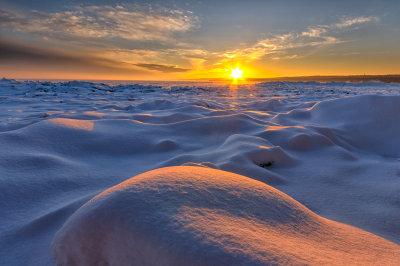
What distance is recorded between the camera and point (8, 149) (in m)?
1.48

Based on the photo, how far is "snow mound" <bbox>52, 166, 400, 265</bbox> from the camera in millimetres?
499

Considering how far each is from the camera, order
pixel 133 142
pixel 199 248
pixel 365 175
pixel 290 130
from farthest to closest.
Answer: pixel 290 130 < pixel 133 142 < pixel 365 175 < pixel 199 248

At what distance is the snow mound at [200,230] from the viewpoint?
0.50 metres

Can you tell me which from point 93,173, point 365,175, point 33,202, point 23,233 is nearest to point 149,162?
point 93,173

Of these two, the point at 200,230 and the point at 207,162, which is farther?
the point at 207,162

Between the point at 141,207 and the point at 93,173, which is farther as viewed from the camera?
the point at 93,173

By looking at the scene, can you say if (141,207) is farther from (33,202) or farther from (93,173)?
(93,173)

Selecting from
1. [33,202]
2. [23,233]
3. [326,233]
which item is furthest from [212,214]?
[33,202]

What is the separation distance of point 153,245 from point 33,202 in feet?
2.78

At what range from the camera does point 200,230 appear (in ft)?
1.74

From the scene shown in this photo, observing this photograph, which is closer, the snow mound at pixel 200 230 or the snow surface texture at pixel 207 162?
the snow mound at pixel 200 230

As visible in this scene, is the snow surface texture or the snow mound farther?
the snow surface texture

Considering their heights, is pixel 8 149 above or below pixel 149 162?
above

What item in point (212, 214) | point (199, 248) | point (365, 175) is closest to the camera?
point (199, 248)
